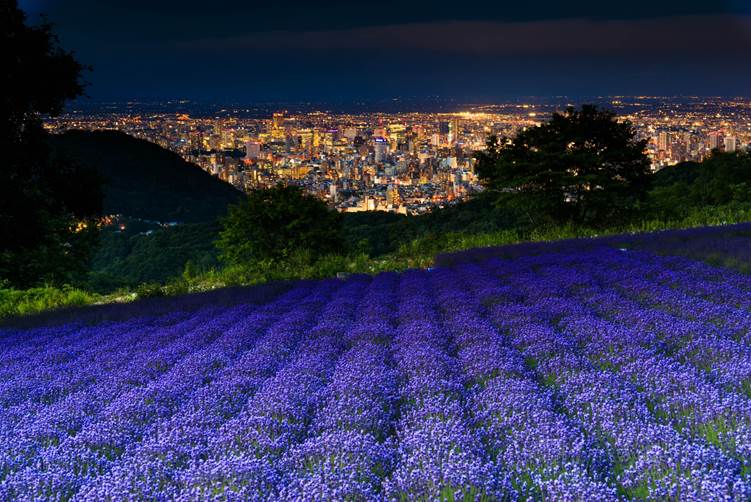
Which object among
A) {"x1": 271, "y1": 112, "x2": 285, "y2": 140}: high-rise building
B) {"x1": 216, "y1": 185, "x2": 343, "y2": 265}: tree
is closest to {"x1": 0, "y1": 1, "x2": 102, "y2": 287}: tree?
{"x1": 216, "y1": 185, "x2": 343, "y2": 265}: tree

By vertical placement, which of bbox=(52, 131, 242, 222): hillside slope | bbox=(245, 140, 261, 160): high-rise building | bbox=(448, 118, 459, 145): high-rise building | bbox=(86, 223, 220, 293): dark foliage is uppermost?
bbox=(448, 118, 459, 145): high-rise building

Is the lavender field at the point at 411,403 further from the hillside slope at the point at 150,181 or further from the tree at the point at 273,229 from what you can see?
the hillside slope at the point at 150,181

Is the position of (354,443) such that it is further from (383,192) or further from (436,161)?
(436,161)

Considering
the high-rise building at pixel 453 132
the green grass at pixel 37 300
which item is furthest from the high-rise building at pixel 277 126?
the green grass at pixel 37 300

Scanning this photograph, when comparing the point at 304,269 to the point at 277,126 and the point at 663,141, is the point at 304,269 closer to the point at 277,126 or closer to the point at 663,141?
the point at 663,141

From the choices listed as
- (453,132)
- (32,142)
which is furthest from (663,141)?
(32,142)

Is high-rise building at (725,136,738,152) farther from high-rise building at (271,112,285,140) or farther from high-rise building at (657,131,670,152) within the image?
high-rise building at (271,112,285,140)

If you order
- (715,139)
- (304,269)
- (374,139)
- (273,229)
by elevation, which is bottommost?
(273,229)
